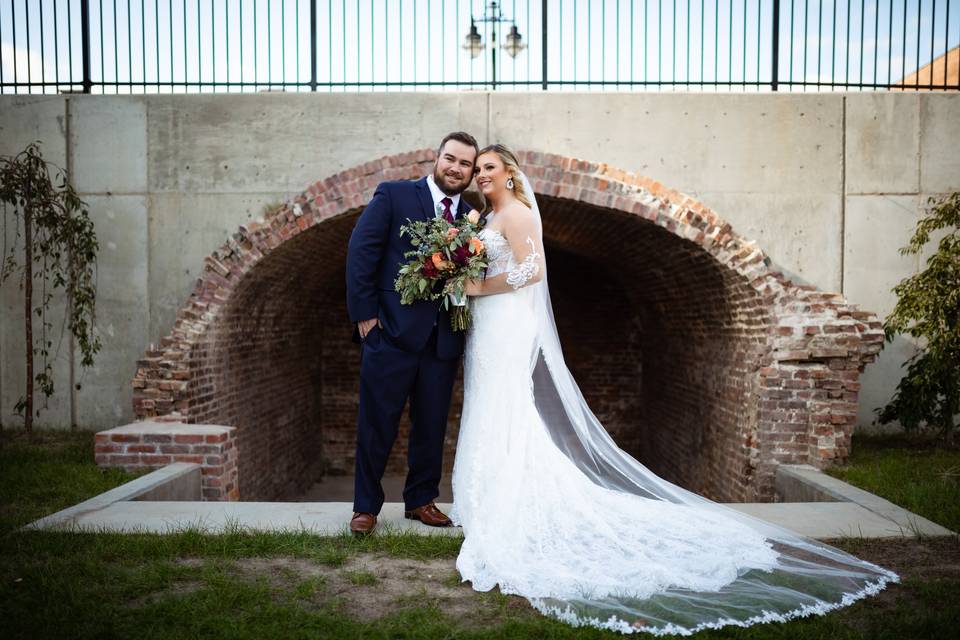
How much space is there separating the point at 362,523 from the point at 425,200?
1.84 metres

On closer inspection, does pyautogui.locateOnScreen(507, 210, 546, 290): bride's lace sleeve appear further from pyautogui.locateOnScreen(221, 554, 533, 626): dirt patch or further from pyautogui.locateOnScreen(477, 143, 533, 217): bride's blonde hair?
pyautogui.locateOnScreen(221, 554, 533, 626): dirt patch

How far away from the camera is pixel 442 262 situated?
3.63 meters

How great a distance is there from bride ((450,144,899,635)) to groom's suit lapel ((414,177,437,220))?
1.06 feet

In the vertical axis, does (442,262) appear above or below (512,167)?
below

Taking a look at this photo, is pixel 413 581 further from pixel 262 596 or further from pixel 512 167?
pixel 512 167

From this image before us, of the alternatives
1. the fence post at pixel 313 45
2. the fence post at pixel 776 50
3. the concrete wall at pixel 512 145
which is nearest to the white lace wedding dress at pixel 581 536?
the concrete wall at pixel 512 145

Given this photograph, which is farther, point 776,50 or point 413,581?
point 776,50

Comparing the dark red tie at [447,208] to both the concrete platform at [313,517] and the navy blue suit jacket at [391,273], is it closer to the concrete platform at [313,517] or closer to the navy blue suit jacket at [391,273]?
the navy blue suit jacket at [391,273]

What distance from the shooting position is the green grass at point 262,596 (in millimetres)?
2609

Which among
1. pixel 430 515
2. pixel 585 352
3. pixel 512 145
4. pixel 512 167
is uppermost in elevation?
pixel 512 145

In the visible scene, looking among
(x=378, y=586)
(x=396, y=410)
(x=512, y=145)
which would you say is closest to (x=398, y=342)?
(x=396, y=410)

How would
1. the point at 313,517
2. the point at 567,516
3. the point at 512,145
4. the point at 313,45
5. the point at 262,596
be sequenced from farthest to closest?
the point at 313,45 → the point at 512,145 → the point at 313,517 → the point at 567,516 → the point at 262,596

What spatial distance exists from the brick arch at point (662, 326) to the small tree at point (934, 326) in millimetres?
356

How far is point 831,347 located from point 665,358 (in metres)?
3.37
